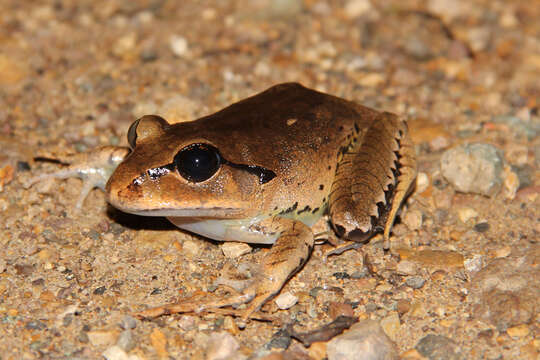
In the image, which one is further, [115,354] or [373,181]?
[373,181]

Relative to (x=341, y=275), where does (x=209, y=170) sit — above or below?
above

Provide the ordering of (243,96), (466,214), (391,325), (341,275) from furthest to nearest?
(243,96), (466,214), (341,275), (391,325)

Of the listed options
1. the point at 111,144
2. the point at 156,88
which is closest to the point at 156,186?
the point at 111,144

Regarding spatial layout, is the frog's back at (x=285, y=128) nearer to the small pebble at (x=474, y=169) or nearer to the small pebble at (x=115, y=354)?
the small pebble at (x=474, y=169)

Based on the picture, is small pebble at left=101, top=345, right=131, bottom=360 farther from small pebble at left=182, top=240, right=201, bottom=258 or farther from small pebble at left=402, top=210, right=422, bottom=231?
small pebble at left=402, top=210, right=422, bottom=231

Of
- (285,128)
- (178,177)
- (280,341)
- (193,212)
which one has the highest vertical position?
(285,128)

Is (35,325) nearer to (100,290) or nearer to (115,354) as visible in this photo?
(100,290)

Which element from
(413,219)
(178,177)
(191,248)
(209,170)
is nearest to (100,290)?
(191,248)

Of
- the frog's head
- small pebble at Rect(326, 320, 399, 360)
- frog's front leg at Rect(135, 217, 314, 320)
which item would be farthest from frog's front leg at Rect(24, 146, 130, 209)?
small pebble at Rect(326, 320, 399, 360)

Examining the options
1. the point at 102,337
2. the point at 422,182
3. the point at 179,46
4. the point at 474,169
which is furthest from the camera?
the point at 179,46
